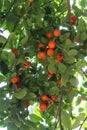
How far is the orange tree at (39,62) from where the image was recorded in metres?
2.13

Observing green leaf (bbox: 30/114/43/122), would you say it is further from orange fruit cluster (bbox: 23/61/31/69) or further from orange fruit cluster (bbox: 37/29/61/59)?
orange fruit cluster (bbox: 37/29/61/59)

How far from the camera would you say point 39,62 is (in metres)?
2.30

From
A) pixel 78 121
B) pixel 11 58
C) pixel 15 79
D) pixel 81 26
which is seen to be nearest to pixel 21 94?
pixel 15 79

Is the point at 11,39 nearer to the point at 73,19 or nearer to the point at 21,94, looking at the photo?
the point at 21,94

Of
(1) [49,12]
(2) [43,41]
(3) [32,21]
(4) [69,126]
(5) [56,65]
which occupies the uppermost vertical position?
(1) [49,12]

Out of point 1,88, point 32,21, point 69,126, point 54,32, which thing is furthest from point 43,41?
point 69,126

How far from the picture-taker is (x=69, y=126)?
88.5 inches

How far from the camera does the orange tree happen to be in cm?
213

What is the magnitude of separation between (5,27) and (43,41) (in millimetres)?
511

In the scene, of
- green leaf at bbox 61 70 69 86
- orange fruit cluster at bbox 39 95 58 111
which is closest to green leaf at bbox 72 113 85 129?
orange fruit cluster at bbox 39 95 58 111

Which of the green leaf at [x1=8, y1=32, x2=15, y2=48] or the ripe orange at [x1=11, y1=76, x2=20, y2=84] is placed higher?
the green leaf at [x1=8, y1=32, x2=15, y2=48]

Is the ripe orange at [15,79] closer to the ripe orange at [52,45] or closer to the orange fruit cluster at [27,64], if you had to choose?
the orange fruit cluster at [27,64]

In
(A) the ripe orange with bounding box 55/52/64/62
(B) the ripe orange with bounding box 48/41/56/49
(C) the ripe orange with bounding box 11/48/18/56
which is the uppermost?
(B) the ripe orange with bounding box 48/41/56/49

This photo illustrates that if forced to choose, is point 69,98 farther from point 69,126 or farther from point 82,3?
point 82,3
